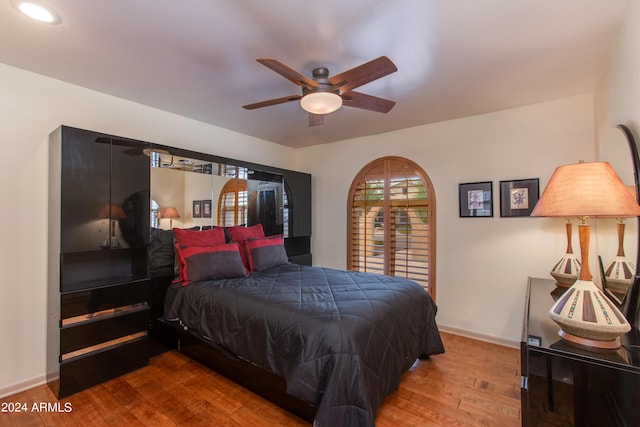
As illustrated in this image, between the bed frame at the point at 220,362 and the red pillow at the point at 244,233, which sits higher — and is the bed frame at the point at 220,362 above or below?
below

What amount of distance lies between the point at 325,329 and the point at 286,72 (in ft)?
5.16

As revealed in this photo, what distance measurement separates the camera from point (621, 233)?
173 cm

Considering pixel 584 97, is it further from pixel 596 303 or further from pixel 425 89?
pixel 596 303

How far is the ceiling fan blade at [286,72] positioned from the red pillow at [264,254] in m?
1.89

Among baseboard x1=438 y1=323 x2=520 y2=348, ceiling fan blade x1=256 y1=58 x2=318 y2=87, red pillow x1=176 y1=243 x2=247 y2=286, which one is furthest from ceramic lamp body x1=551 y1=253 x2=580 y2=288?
red pillow x1=176 y1=243 x2=247 y2=286

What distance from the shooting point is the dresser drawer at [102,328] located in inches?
87.0

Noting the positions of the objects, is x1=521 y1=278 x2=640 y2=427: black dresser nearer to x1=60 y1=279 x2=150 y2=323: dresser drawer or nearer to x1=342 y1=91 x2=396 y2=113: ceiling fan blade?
x1=342 y1=91 x2=396 y2=113: ceiling fan blade

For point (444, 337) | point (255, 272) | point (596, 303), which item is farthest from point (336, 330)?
point (444, 337)

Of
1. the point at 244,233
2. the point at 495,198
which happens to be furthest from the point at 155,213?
the point at 495,198

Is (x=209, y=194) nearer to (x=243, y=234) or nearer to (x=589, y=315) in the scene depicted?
(x=243, y=234)

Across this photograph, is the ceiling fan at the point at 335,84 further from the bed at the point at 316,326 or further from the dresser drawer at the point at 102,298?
the dresser drawer at the point at 102,298

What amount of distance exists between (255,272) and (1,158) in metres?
2.24

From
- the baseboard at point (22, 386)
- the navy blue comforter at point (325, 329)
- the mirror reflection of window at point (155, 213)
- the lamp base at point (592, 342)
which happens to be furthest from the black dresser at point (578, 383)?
the baseboard at point (22, 386)

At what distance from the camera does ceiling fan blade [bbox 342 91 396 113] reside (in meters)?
2.16
